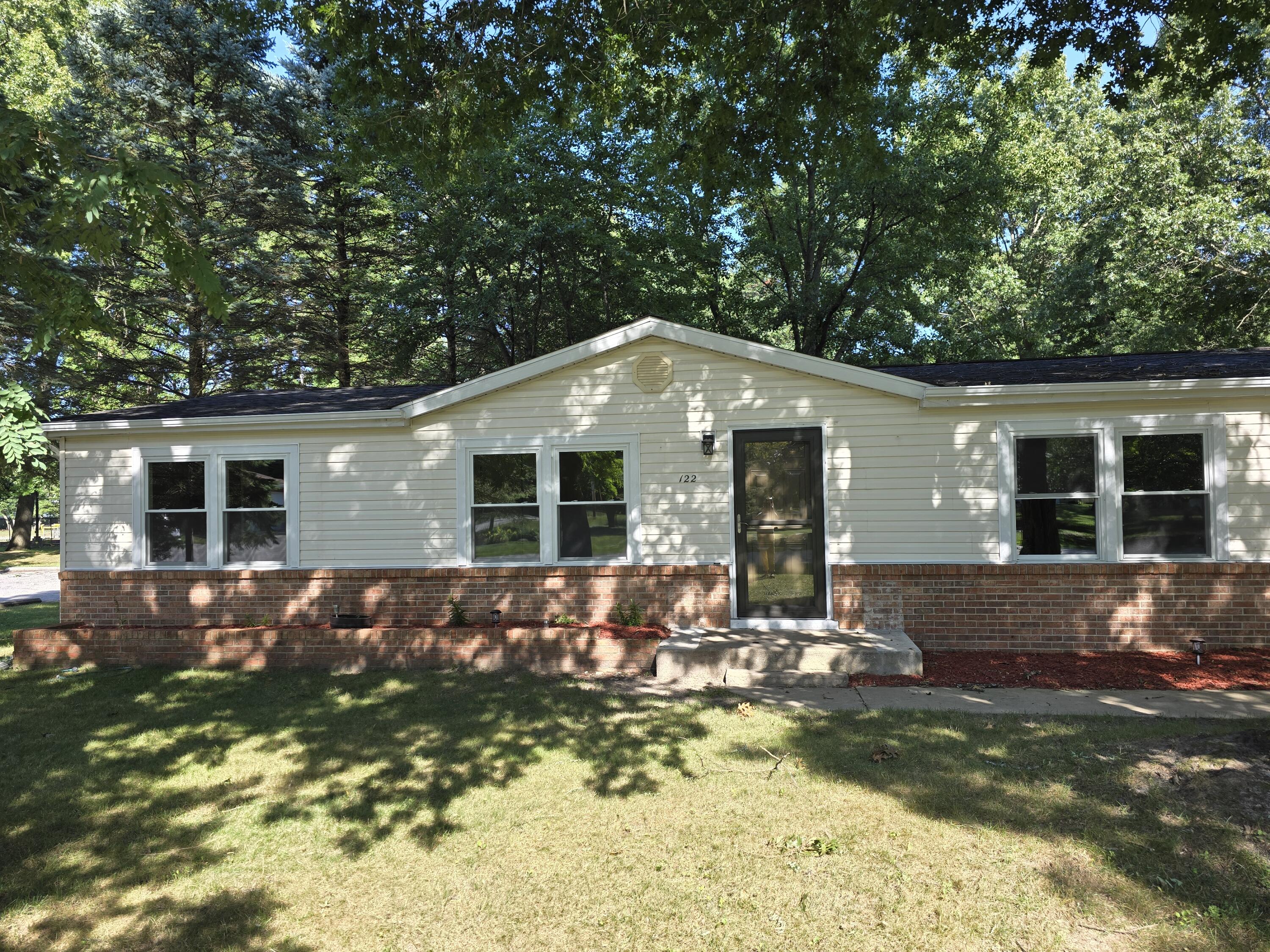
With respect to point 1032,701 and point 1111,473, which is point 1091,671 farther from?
point 1111,473

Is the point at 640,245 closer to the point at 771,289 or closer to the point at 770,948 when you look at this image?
the point at 771,289

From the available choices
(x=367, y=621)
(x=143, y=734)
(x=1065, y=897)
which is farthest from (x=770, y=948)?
(x=367, y=621)

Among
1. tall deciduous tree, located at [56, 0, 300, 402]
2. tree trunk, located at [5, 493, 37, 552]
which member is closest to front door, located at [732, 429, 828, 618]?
tall deciduous tree, located at [56, 0, 300, 402]

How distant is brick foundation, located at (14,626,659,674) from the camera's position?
7.81 m

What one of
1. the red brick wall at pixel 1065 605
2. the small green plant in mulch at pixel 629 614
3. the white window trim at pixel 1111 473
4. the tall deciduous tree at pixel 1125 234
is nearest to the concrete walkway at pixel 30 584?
the small green plant in mulch at pixel 629 614

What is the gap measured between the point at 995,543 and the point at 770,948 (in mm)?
6241

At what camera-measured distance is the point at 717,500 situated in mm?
8586

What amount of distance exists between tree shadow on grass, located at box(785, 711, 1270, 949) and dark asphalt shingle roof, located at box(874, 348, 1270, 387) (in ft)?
13.0

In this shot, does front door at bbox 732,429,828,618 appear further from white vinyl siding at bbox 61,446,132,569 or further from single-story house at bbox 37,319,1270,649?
white vinyl siding at bbox 61,446,132,569

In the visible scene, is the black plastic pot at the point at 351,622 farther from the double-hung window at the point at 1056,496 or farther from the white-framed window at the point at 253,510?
the double-hung window at the point at 1056,496

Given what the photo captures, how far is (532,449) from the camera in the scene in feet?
29.5

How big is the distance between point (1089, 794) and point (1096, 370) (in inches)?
246

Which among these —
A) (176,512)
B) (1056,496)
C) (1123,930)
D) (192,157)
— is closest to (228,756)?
(176,512)

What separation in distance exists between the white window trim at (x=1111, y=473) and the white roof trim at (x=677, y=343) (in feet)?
4.36
